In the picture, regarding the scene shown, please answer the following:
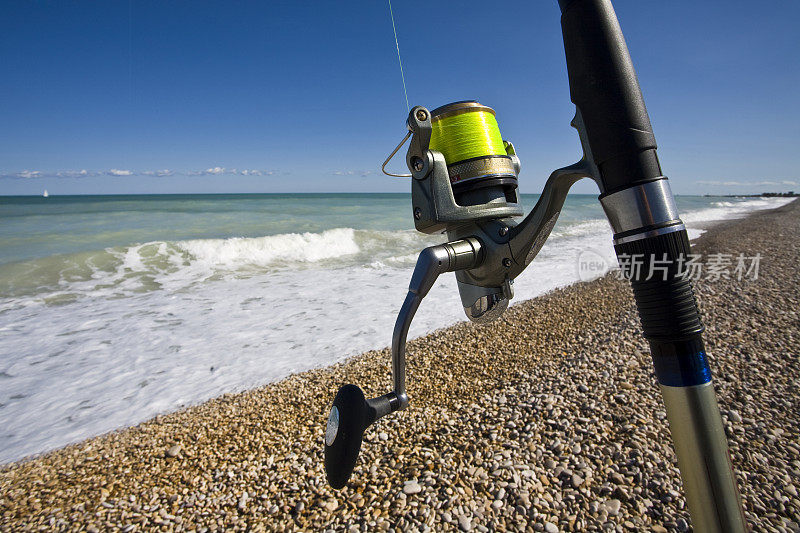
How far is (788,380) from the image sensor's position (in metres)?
3.12

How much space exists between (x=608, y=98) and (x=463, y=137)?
A: 1.94 feet

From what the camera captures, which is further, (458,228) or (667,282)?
(458,228)

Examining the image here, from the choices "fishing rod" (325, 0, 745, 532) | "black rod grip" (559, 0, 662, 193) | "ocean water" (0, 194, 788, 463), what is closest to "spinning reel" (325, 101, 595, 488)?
"fishing rod" (325, 0, 745, 532)

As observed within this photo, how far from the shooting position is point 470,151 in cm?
131

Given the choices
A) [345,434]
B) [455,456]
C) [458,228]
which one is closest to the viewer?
[345,434]

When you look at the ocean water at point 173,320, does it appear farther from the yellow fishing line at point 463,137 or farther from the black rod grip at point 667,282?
the black rod grip at point 667,282

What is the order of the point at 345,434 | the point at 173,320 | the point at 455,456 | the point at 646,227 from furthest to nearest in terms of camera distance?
1. the point at 173,320
2. the point at 455,456
3. the point at 345,434
4. the point at 646,227

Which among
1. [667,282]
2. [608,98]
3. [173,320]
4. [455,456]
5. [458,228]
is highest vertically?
[608,98]

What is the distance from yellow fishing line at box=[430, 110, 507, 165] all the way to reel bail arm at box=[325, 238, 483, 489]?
285 mm

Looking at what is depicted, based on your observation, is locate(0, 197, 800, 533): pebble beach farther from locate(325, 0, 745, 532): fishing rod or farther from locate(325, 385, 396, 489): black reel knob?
locate(325, 0, 745, 532): fishing rod

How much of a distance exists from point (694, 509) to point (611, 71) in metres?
0.72

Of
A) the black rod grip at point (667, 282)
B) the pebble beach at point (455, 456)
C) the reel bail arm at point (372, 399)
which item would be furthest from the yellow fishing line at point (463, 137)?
the pebble beach at point (455, 456)

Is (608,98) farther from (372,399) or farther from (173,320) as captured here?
(173,320)

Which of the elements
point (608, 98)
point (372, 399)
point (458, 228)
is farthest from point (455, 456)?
point (608, 98)
